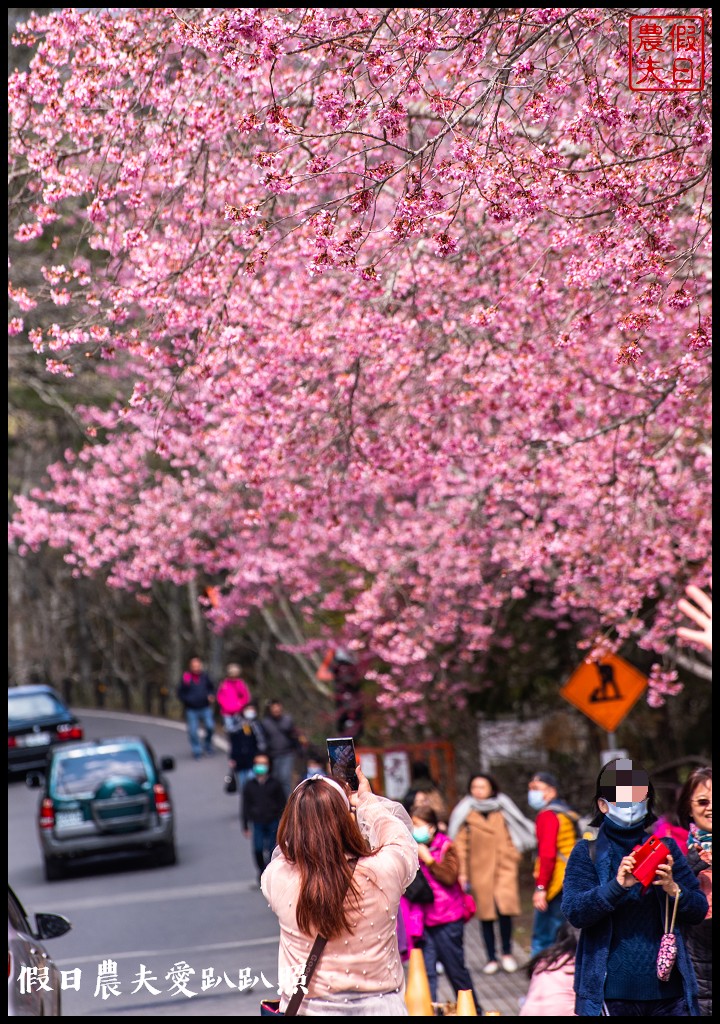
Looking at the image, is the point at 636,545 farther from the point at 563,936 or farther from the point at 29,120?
the point at 29,120

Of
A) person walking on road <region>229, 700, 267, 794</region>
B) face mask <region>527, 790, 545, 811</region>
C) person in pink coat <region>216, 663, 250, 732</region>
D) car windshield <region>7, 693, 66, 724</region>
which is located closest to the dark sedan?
car windshield <region>7, 693, 66, 724</region>

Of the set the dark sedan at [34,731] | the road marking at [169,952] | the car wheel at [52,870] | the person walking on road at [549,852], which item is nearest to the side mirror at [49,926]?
the person walking on road at [549,852]

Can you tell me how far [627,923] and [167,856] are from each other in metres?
12.5

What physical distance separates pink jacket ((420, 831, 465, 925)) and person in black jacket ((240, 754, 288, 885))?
5445 millimetres

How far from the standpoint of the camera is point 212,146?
9164 mm

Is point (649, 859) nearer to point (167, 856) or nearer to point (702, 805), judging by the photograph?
point (702, 805)

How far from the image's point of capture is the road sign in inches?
498

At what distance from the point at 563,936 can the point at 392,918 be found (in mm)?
2745

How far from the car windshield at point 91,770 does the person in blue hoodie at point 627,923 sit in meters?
11.8

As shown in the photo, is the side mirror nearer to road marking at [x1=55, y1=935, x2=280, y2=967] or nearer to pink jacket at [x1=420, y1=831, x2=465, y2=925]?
pink jacket at [x1=420, y1=831, x2=465, y2=925]

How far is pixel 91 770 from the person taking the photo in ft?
53.4

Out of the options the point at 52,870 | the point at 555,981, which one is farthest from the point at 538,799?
the point at 52,870

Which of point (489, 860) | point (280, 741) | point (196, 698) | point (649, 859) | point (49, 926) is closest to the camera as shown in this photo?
point (649, 859)

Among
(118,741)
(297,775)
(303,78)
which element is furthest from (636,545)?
(297,775)
